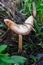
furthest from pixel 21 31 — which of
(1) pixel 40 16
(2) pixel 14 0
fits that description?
(2) pixel 14 0

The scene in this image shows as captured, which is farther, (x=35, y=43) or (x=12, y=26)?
(x=35, y=43)

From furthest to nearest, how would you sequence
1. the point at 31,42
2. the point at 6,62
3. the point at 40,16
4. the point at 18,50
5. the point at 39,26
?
the point at 40,16 < the point at 39,26 < the point at 31,42 < the point at 18,50 < the point at 6,62

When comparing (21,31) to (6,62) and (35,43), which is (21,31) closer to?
(35,43)

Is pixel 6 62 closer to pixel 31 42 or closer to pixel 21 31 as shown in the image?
pixel 21 31

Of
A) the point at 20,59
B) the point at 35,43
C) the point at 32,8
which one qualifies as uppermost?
the point at 20,59

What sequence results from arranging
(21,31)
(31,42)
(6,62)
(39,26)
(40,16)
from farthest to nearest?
(40,16), (39,26), (31,42), (21,31), (6,62)

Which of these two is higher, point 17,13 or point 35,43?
point 17,13

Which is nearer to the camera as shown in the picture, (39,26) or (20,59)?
(20,59)

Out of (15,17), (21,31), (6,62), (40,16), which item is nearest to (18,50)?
(21,31)

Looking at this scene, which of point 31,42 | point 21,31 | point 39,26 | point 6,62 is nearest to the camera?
point 6,62
